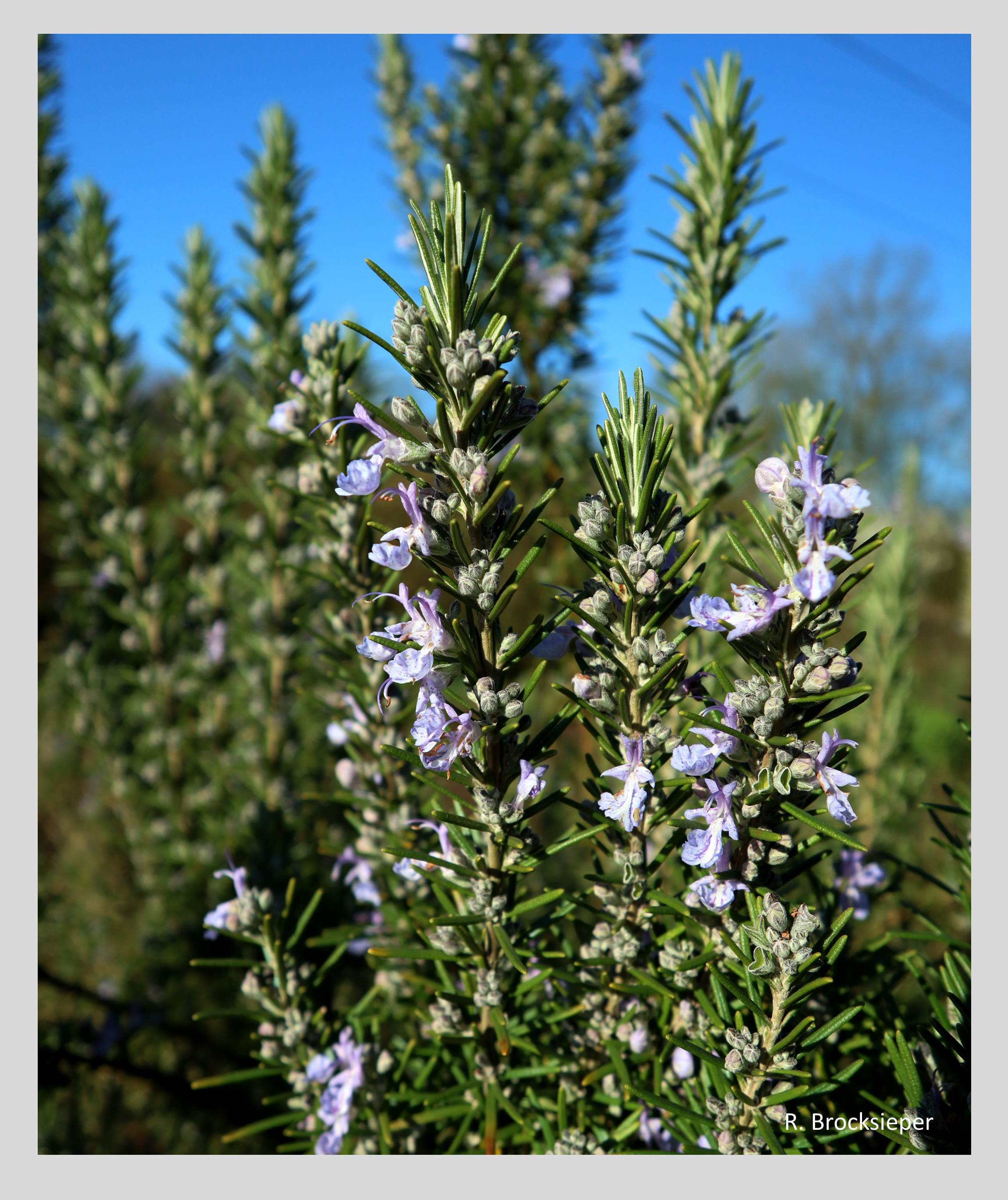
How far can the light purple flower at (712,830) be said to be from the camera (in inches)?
26.0

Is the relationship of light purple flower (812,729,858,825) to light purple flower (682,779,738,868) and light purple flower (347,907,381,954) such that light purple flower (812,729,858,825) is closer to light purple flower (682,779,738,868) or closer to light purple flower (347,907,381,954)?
light purple flower (682,779,738,868)

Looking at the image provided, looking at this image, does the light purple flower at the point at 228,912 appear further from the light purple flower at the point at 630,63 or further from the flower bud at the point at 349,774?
the light purple flower at the point at 630,63

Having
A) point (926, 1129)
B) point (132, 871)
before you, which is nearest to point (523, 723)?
point (926, 1129)

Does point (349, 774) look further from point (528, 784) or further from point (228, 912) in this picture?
point (528, 784)

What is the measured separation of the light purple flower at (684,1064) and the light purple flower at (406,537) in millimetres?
625

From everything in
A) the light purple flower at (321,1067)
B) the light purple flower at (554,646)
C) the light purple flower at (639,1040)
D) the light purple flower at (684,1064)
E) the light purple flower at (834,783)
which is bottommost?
the light purple flower at (321,1067)

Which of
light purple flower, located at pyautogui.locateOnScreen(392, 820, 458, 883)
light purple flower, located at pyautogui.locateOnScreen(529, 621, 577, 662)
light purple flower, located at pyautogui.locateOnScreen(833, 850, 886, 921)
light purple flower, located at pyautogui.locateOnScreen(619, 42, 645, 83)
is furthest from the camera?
light purple flower, located at pyautogui.locateOnScreen(619, 42, 645, 83)

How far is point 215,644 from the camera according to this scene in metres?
1.93

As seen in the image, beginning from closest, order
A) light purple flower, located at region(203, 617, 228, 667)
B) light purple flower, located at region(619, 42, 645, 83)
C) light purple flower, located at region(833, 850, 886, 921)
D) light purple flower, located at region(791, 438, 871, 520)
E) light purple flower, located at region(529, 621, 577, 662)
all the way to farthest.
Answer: light purple flower, located at region(791, 438, 871, 520)
light purple flower, located at region(529, 621, 577, 662)
light purple flower, located at region(833, 850, 886, 921)
light purple flower, located at region(203, 617, 228, 667)
light purple flower, located at region(619, 42, 645, 83)

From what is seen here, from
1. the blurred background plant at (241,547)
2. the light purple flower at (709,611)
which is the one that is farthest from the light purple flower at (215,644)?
the light purple flower at (709,611)

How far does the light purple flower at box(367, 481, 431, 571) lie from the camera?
640mm

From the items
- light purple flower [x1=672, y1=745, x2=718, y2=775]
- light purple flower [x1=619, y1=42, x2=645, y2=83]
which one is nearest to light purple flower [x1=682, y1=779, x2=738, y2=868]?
light purple flower [x1=672, y1=745, x2=718, y2=775]

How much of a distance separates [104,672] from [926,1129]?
2.13m

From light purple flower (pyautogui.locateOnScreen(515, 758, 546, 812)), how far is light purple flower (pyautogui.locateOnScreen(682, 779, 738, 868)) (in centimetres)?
15
